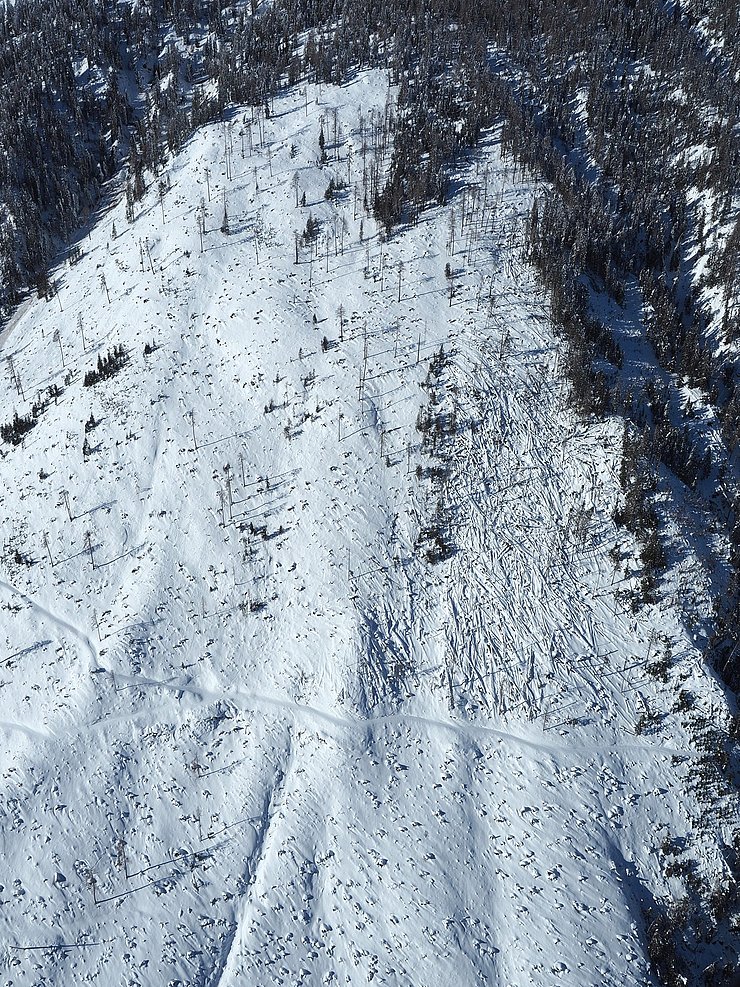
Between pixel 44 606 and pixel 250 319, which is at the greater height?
pixel 250 319

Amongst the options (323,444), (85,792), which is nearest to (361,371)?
(323,444)

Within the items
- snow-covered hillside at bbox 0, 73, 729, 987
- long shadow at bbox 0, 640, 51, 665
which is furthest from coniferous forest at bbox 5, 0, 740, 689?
long shadow at bbox 0, 640, 51, 665

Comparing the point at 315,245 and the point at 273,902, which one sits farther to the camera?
the point at 315,245

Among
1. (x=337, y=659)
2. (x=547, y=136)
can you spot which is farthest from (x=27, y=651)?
(x=547, y=136)

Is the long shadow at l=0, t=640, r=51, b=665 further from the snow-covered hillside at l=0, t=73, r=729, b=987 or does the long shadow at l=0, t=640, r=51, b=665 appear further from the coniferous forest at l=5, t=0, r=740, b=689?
the coniferous forest at l=5, t=0, r=740, b=689

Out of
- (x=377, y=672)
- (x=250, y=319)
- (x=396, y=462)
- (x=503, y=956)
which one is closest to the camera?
(x=503, y=956)

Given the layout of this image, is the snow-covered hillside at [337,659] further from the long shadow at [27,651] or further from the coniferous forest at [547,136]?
the coniferous forest at [547,136]

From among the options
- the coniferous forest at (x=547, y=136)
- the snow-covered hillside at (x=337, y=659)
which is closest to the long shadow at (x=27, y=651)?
the snow-covered hillside at (x=337, y=659)

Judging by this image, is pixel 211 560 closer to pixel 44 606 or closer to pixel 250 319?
pixel 44 606
